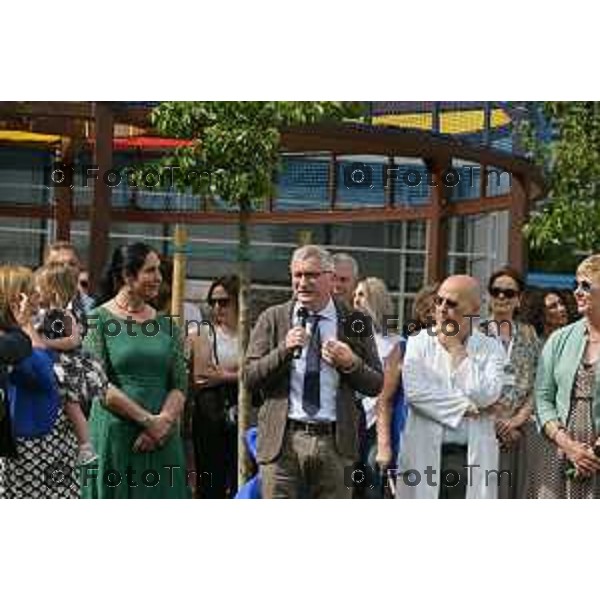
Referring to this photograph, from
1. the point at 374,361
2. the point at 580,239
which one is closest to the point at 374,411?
the point at 374,361

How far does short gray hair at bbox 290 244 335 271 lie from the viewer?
1016cm

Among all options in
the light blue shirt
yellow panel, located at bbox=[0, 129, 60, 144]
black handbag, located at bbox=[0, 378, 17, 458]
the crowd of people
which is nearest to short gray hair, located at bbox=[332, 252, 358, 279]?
the crowd of people

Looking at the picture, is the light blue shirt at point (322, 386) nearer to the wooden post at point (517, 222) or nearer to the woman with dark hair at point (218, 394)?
the woman with dark hair at point (218, 394)

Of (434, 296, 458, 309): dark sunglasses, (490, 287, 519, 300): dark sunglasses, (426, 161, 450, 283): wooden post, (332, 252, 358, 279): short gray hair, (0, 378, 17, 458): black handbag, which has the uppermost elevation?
(426, 161, 450, 283): wooden post

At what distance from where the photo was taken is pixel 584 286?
10312 millimetres

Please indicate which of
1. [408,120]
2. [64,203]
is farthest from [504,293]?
[64,203]

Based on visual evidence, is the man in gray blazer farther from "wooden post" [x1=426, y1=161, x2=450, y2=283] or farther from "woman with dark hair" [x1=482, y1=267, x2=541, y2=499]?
"woman with dark hair" [x1=482, y1=267, x2=541, y2=499]

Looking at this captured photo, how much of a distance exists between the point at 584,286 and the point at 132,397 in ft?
6.25

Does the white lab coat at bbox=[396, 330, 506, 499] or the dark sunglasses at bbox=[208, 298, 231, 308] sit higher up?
the dark sunglasses at bbox=[208, 298, 231, 308]

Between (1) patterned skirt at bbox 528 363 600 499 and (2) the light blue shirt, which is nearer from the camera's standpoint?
Answer: (2) the light blue shirt

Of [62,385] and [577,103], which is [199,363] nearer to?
[62,385]

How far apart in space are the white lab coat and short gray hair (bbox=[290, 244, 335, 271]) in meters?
0.51

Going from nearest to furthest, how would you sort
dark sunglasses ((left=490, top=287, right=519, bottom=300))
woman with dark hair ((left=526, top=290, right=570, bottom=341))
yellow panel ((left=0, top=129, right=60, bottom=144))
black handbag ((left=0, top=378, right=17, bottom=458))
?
1. black handbag ((left=0, top=378, right=17, bottom=458))
2. yellow panel ((left=0, top=129, right=60, bottom=144))
3. dark sunglasses ((left=490, top=287, right=519, bottom=300))
4. woman with dark hair ((left=526, top=290, right=570, bottom=341))

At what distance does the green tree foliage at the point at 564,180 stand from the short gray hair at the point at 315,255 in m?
0.84
